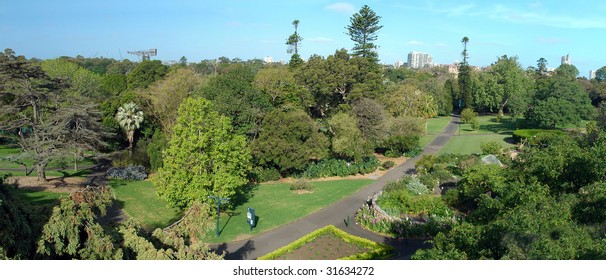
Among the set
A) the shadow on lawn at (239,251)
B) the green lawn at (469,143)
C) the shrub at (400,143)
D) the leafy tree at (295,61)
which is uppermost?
the leafy tree at (295,61)

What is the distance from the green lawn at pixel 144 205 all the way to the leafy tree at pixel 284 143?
7.75 metres

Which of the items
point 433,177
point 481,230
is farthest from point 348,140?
point 481,230

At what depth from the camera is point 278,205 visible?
2492 centimetres

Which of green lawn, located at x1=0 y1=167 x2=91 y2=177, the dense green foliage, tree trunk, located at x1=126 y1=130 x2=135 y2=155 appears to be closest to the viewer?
the dense green foliage

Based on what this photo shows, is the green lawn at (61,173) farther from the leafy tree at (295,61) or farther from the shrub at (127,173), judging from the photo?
the leafy tree at (295,61)

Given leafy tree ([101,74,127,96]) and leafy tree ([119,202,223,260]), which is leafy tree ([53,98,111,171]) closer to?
leafy tree ([119,202,223,260])

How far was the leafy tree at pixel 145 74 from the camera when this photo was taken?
52.2 meters

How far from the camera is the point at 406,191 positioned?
24109 millimetres

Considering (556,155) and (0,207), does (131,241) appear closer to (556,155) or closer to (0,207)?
(0,207)

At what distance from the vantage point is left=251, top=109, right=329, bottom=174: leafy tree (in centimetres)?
2995

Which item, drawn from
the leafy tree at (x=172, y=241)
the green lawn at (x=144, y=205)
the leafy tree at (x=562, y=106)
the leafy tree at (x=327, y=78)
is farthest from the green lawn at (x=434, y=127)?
the leafy tree at (x=172, y=241)

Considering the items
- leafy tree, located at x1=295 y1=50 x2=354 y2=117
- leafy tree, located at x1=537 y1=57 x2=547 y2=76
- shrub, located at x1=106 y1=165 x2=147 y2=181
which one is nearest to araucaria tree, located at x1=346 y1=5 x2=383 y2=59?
leafy tree, located at x1=295 y1=50 x2=354 y2=117

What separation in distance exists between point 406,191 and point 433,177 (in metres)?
4.08

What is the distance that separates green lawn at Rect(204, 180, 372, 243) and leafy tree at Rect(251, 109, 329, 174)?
1.80 metres
